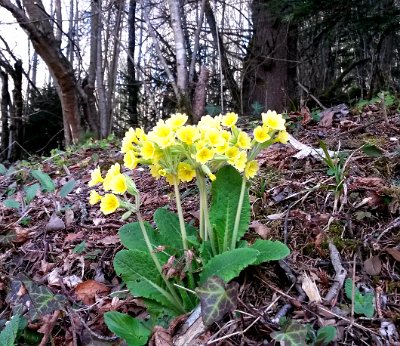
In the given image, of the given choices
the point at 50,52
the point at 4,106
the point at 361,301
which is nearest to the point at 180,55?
the point at 50,52

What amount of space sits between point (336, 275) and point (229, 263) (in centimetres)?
43

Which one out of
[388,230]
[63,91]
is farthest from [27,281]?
[63,91]

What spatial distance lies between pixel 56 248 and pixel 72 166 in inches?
69.1

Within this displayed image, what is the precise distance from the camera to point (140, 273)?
1.52 m

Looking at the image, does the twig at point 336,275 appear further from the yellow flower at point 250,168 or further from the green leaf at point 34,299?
the green leaf at point 34,299

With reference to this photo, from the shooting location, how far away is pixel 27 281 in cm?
163

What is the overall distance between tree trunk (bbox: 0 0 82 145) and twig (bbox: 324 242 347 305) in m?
6.03

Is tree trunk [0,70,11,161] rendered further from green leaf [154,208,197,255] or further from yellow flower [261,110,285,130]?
yellow flower [261,110,285,130]

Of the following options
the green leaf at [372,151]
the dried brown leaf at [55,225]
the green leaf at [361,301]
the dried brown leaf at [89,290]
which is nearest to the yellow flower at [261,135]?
the green leaf at [361,301]

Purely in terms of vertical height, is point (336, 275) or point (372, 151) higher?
point (372, 151)

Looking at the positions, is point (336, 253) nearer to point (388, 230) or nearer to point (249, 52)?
point (388, 230)

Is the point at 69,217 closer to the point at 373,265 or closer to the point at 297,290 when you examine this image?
the point at 297,290

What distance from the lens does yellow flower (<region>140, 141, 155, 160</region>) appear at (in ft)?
4.53

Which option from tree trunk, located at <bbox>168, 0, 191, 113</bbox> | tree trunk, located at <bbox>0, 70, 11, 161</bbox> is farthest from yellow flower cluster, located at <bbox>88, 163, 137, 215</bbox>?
tree trunk, located at <bbox>0, 70, 11, 161</bbox>
